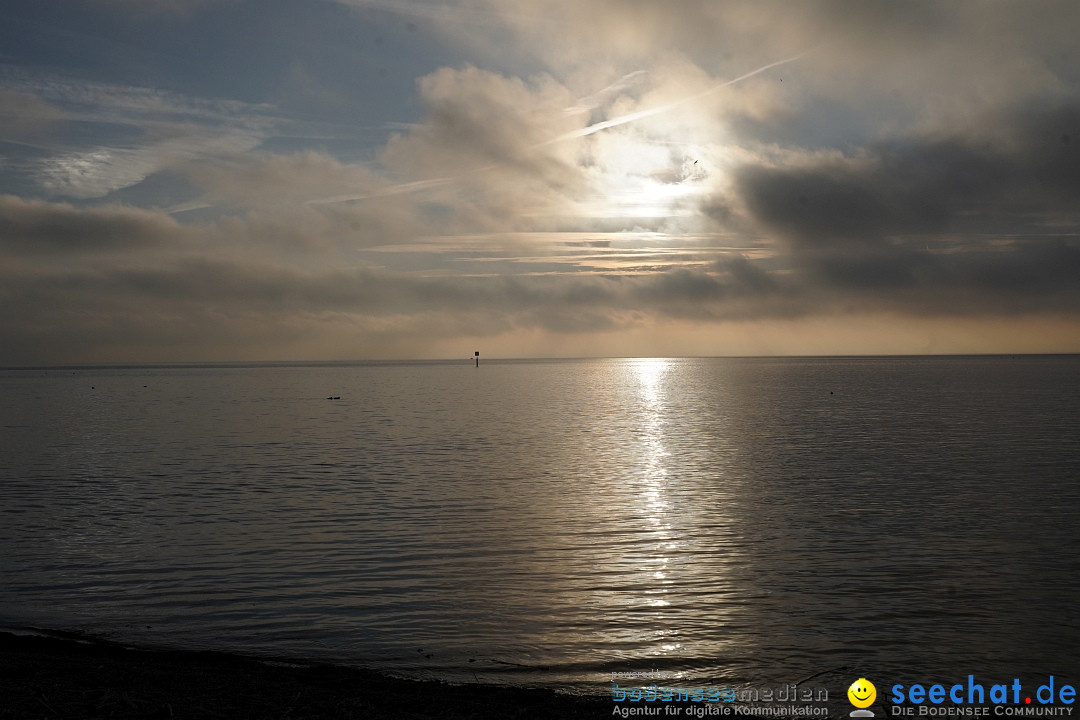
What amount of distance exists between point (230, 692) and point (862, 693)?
1059 centimetres

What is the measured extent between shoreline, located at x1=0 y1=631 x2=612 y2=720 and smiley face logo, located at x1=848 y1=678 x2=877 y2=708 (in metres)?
4.37

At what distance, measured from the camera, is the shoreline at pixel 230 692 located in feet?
36.1

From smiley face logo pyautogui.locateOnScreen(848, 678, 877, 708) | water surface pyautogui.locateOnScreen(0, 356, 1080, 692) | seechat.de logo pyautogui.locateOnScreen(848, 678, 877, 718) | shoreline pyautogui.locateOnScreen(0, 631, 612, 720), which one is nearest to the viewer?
shoreline pyautogui.locateOnScreen(0, 631, 612, 720)

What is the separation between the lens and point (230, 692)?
11883 mm

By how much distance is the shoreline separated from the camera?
36.1ft

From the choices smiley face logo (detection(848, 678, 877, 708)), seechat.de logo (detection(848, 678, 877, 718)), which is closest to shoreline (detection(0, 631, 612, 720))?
seechat.de logo (detection(848, 678, 877, 718))

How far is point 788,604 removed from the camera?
60.2ft

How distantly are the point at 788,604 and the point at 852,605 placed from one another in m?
1.48

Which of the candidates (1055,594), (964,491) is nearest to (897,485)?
(964,491)

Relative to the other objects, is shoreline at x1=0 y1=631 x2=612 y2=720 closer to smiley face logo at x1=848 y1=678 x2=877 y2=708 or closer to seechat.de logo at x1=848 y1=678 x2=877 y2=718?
seechat.de logo at x1=848 y1=678 x2=877 y2=718

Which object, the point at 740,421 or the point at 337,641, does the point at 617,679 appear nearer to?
the point at 337,641

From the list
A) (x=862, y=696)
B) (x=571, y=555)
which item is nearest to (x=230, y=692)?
(x=862, y=696)

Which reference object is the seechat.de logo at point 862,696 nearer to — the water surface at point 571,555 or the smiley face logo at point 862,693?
the smiley face logo at point 862,693

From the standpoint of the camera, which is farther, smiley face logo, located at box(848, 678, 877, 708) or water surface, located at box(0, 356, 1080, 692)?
water surface, located at box(0, 356, 1080, 692)
